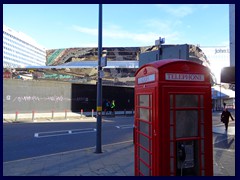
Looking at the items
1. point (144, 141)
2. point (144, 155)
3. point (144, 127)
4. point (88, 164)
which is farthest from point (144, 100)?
point (88, 164)

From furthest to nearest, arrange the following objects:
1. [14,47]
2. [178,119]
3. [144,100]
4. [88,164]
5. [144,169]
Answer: [14,47]
[88,164]
[144,169]
[144,100]
[178,119]

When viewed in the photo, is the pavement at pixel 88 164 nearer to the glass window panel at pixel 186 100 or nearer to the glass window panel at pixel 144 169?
the glass window panel at pixel 144 169

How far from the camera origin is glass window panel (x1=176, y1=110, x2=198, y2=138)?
4.48 m

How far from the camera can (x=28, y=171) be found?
659 centimetres

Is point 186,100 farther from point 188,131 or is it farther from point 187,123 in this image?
point 188,131

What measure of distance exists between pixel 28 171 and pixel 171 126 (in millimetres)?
4032

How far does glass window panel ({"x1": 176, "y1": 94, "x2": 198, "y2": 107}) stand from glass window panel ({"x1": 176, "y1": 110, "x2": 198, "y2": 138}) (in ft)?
0.39

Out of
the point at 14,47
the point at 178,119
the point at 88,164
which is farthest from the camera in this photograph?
the point at 14,47

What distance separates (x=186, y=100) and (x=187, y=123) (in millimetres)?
388

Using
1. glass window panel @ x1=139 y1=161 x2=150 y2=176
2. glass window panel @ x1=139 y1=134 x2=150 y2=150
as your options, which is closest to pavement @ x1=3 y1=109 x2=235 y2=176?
glass window panel @ x1=139 y1=161 x2=150 y2=176

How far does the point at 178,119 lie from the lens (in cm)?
447

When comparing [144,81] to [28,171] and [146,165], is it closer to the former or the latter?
[146,165]

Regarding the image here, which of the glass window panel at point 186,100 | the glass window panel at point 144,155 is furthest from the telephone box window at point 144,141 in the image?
the glass window panel at point 186,100

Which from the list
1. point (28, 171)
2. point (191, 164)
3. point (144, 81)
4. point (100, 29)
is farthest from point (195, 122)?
point (100, 29)
